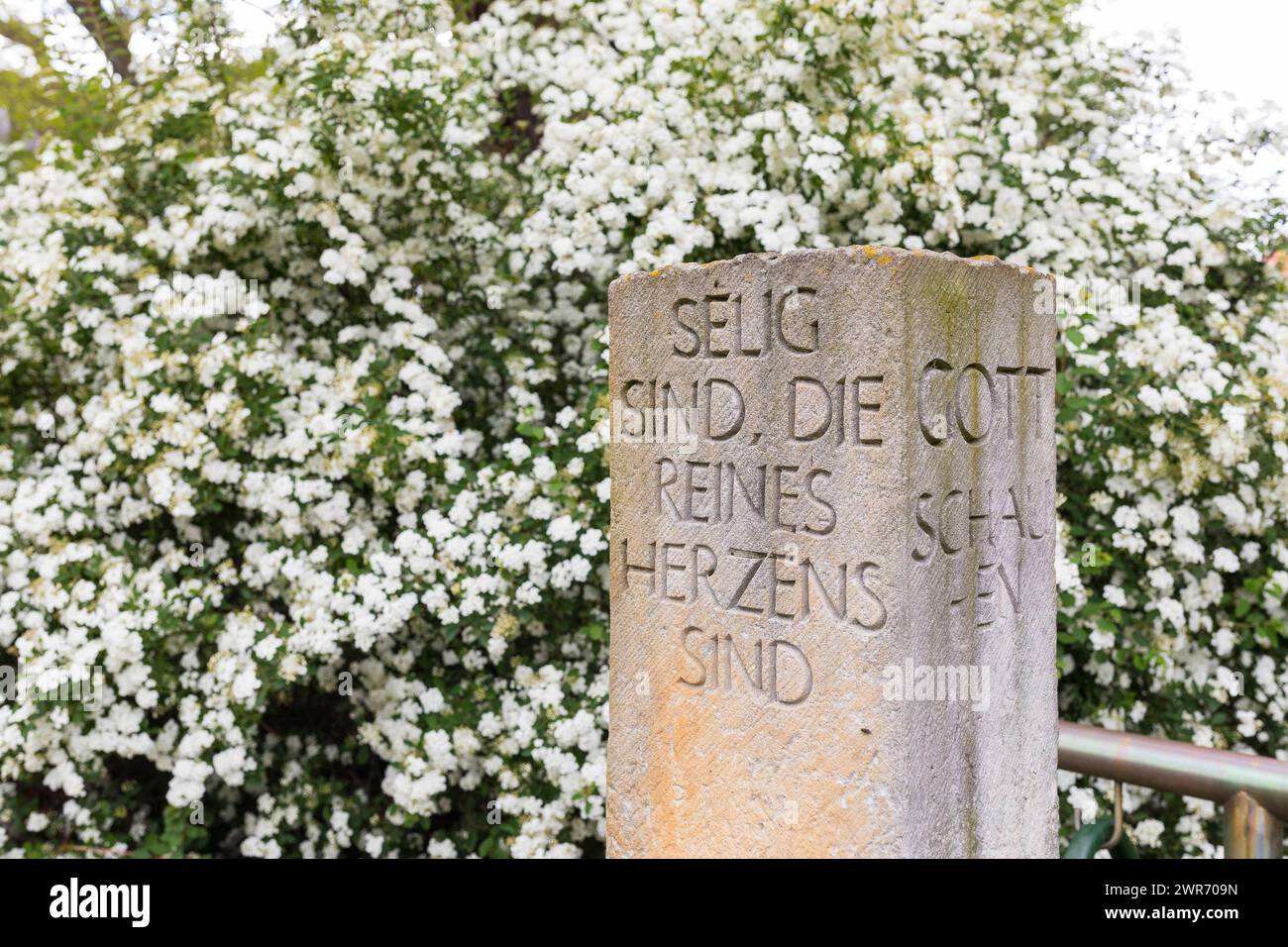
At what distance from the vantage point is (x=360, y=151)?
13.1 feet

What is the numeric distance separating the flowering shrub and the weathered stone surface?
1415 mm

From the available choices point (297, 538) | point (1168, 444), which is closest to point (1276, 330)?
point (1168, 444)

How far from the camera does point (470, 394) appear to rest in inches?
172

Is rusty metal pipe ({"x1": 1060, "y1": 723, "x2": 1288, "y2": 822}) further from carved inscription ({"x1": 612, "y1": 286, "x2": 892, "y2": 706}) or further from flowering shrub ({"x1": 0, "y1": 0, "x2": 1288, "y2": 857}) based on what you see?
flowering shrub ({"x1": 0, "y1": 0, "x2": 1288, "y2": 857})

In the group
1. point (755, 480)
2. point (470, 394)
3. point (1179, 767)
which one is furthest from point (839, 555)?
point (470, 394)

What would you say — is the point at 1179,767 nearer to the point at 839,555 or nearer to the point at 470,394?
the point at 839,555

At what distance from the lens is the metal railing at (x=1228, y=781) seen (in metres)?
1.79

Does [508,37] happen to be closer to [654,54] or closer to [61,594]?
[654,54]

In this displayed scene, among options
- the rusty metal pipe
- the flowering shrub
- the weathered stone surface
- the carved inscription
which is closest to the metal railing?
the rusty metal pipe

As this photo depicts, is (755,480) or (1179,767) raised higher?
(755,480)

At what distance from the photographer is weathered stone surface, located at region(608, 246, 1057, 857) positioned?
176 cm

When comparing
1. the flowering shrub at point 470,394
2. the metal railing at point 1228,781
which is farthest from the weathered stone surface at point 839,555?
the flowering shrub at point 470,394

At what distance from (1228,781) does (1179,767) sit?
0.08 m
